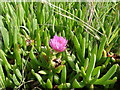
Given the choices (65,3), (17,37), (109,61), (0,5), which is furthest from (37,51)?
(65,3)

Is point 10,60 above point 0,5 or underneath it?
underneath

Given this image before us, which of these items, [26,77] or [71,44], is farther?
[71,44]

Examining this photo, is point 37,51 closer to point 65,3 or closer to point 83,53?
point 83,53

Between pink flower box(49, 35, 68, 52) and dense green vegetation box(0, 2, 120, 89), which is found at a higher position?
pink flower box(49, 35, 68, 52)

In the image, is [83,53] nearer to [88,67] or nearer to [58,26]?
[88,67]

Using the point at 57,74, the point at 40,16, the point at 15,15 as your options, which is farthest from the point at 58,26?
the point at 57,74

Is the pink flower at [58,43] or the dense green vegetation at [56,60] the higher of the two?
the pink flower at [58,43]

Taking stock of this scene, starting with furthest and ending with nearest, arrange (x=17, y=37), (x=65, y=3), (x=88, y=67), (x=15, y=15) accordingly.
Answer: (x=65, y=3) < (x=15, y=15) < (x=17, y=37) < (x=88, y=67)

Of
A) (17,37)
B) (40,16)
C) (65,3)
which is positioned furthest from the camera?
(65,3)

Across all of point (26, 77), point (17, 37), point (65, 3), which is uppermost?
point (65, 3)
